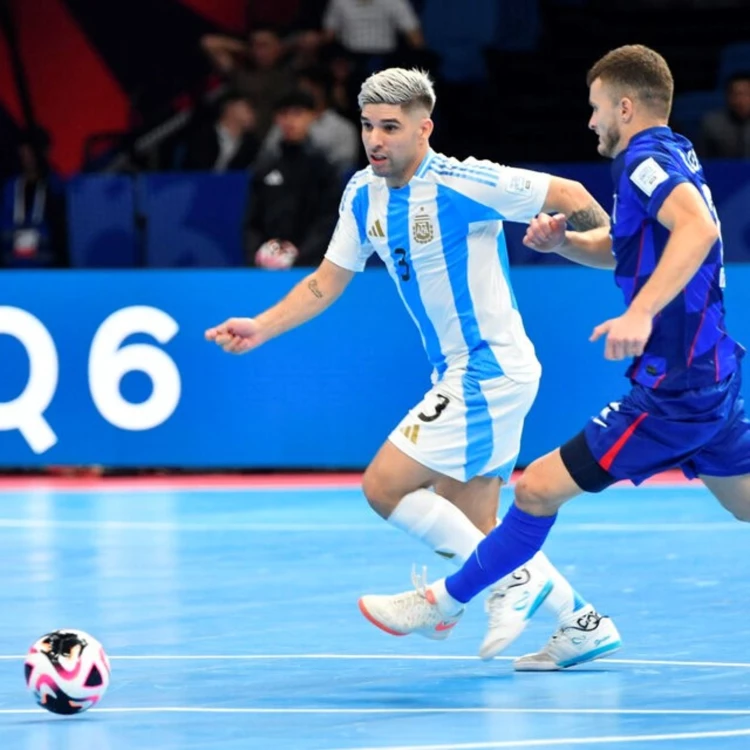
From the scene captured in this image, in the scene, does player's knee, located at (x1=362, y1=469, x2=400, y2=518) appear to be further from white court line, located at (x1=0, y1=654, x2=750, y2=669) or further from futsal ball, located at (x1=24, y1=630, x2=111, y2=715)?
futsal ball, located at (x1=24, y1=630, x2=111, y2=715)

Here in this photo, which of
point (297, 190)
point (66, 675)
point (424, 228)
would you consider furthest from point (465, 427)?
point (297, 190)

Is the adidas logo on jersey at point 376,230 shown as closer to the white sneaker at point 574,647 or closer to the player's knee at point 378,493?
the player's knee at point 378,493

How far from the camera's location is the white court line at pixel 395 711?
6.24 meters

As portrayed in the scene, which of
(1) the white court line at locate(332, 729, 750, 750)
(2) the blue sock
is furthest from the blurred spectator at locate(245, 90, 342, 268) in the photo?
(1) the white court line at locate(332, 729, 750, 750)

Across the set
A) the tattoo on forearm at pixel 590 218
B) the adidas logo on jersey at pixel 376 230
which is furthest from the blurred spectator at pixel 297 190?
the tattoo on forearm at pixel 590 218

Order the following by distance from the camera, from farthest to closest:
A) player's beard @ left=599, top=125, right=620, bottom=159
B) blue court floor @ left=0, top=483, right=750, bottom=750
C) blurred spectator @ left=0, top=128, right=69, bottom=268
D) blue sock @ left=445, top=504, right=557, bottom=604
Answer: blurred spectator @ left=0, top=128, right=69, bottom=268
blue sock @ left=445, top=504, right=557, bottom=604
player's beard @ left=599, top=125, right=620, bottom=159
blue court floor @ left=0, top=483, right=750, bottom=750

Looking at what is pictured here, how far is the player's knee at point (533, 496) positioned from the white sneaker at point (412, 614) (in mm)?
543

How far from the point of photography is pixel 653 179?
20.4 ft

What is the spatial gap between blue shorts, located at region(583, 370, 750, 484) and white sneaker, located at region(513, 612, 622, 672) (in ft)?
2.71

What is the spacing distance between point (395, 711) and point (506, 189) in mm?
1907

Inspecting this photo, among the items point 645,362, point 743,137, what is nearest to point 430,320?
point 645,362

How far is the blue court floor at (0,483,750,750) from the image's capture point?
6.08 meters

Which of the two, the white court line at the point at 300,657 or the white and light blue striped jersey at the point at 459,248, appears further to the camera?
the white court line at the point at 300,657

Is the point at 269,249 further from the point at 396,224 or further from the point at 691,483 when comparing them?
the point at 396,224
